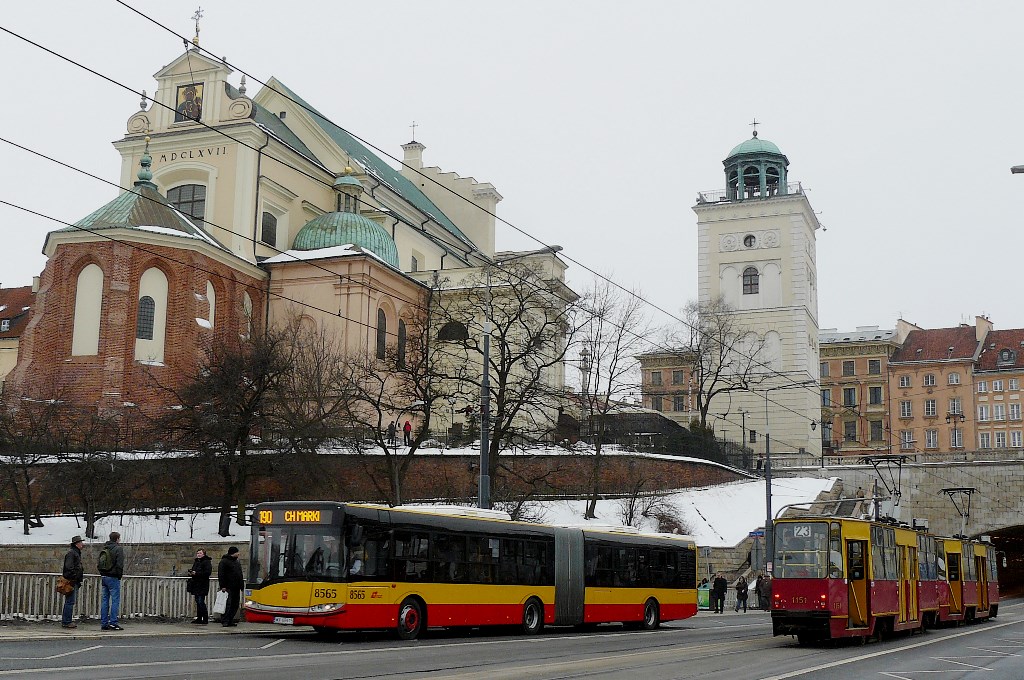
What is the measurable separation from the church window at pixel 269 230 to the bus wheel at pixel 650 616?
112 ft

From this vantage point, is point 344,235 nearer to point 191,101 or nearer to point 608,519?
point 191,101

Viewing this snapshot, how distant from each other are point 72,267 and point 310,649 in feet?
117

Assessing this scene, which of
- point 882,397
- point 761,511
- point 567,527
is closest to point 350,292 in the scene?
point 761,511

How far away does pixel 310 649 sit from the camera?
17375 millimetres

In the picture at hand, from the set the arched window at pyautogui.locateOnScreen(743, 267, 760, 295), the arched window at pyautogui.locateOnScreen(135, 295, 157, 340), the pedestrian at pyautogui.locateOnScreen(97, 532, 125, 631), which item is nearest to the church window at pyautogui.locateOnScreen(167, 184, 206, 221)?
the arched window at pyautogui.locateOnScreen(135, 295, 157, 340)

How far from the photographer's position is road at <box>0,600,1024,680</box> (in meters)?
13.6

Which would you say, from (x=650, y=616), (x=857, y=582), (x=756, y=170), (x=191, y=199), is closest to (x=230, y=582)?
(x=650, y=616)

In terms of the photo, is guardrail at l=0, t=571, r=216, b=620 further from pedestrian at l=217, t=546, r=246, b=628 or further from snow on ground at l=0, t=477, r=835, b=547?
snow on ground at l=0, t=477, r=835, b=547

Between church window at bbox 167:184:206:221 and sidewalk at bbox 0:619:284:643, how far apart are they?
117 feet

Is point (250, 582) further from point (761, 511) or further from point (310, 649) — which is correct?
point (761, 511)

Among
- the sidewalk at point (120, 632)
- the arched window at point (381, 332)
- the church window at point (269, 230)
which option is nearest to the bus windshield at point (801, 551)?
the sidewalk at point (120, 632)

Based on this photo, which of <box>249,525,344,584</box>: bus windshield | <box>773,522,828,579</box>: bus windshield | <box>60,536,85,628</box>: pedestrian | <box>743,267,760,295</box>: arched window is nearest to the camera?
<box>60,536,85,628</box>: pedestrian

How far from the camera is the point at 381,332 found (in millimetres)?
55844

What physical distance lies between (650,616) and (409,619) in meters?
9.06
